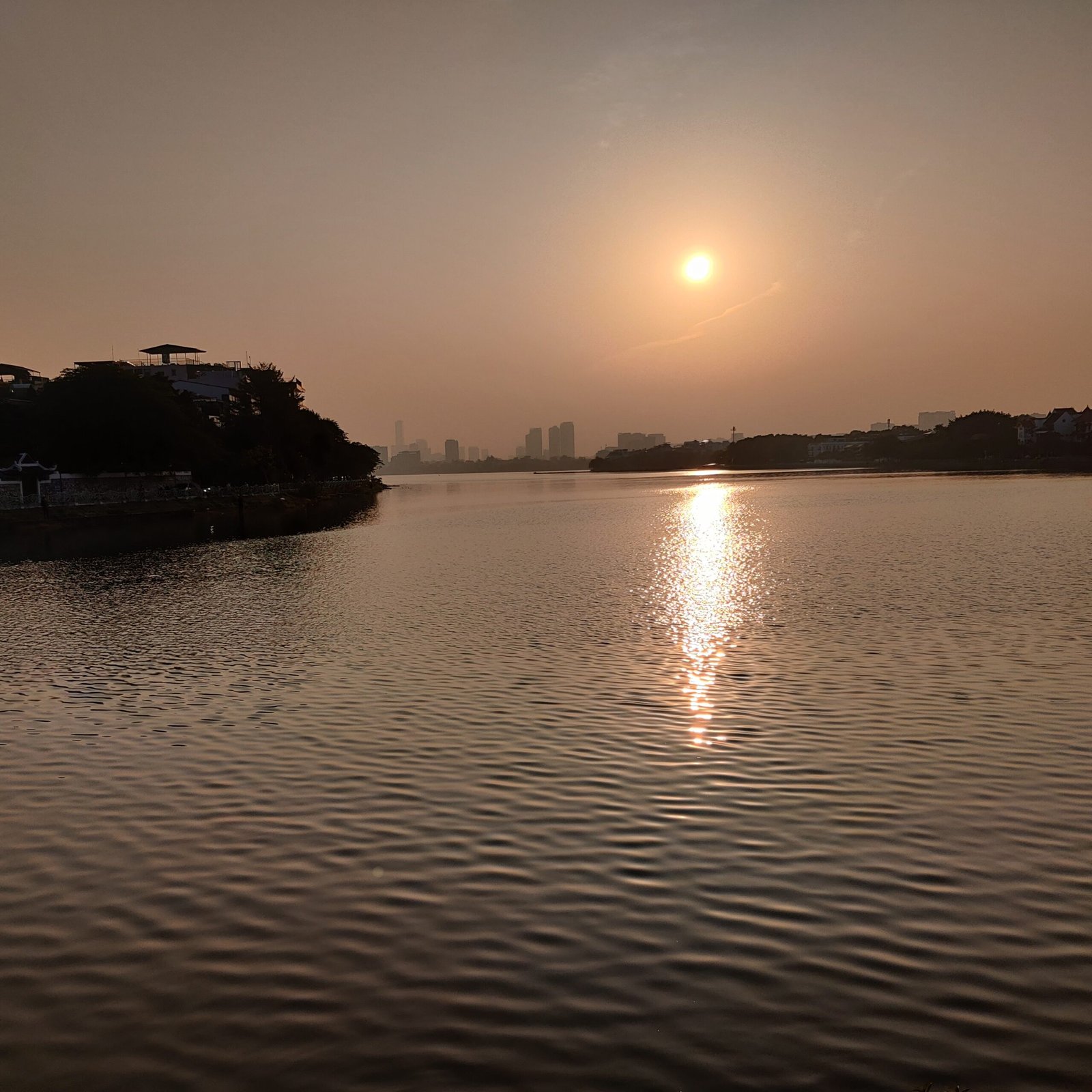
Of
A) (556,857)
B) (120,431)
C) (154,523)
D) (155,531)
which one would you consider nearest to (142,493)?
(120,431)

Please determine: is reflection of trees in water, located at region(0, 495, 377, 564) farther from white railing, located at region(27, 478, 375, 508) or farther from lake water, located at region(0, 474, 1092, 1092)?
lake water, located at region(0, 474, 1092, 1092)

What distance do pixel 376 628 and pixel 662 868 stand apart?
766 inches

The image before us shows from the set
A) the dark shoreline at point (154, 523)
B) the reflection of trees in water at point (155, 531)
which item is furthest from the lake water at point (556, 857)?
the dark shoreline at point (154, 523)

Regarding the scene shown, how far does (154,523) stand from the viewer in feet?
282

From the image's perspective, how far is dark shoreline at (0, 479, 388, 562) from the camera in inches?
2498

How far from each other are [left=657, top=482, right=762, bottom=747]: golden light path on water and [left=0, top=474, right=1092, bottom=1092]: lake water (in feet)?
0.77

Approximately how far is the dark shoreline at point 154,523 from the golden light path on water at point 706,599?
34702 millimetres

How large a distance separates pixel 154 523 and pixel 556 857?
83948 mm

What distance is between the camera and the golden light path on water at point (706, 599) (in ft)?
58.5

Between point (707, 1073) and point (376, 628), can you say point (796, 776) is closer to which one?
point (707, 1073)

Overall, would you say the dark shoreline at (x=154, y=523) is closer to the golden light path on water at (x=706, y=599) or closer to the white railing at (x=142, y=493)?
the white railing at (x=142, y=493)

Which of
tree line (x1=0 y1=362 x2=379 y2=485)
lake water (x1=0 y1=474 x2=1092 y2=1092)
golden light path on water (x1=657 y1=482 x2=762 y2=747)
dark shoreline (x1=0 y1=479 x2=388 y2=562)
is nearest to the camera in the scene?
lake water (x1=0 y1=474 x2=1092 y2=1092)

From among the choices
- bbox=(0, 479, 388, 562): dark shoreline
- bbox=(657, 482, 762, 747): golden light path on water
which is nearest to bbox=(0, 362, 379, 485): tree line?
bbox=(0, 479, 388, 562): dark shoreline

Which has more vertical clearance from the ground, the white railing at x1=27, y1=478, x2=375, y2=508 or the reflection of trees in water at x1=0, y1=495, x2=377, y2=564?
the white railing at x1=27, y1=478, x2=375, y2=508
